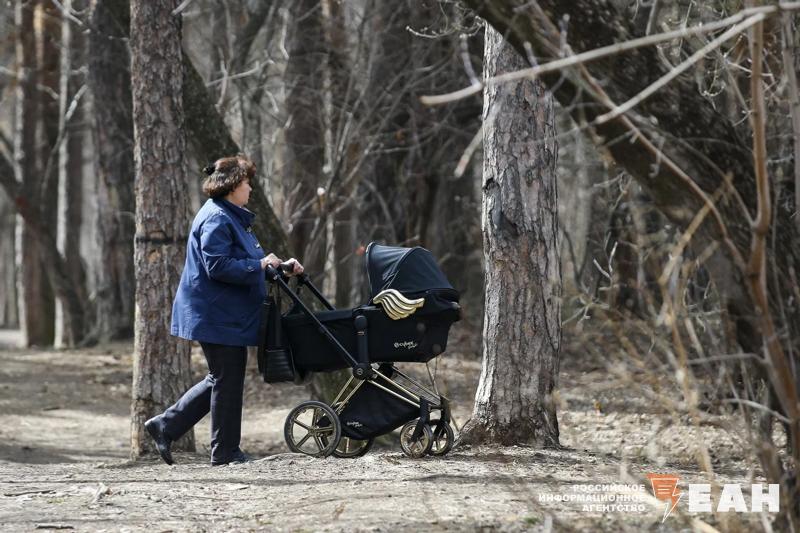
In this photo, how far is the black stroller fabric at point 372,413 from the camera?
7008mm

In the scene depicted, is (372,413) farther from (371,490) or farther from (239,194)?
(239,194)

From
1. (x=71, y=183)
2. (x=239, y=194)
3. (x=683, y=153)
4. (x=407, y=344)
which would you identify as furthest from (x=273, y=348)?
(x=71, y=183)

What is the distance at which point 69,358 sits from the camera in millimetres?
16453

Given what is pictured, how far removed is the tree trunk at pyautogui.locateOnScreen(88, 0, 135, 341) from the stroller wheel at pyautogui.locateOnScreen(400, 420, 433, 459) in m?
9.79

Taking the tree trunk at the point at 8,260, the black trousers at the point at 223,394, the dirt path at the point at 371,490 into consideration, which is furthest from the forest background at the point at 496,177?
the tree trunk at the point at 8,260

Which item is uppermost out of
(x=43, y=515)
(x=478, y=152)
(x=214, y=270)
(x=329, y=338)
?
(x=478, y=152)

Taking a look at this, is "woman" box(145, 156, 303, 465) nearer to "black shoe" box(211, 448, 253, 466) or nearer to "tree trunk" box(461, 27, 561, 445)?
"black shoe" box(211, 448, 253, 466)

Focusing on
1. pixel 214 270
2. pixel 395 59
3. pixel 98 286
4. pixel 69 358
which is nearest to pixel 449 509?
pixel 214 270

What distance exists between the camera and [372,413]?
278 inches

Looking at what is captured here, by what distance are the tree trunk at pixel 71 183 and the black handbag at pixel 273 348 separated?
39.9ft

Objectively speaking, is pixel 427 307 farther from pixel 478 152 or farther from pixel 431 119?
pixel 478 152

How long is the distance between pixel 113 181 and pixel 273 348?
10.8m

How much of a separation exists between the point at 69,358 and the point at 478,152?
6.91m

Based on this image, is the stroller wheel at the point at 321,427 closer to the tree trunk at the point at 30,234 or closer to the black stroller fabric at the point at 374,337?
the black stroller fabric at the point at 374,337
